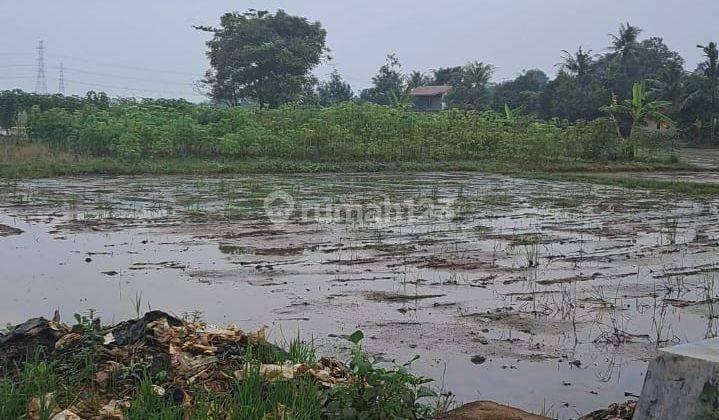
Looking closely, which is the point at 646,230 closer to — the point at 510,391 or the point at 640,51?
the point at 510,391

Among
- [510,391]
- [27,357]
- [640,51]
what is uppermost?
[640,51]

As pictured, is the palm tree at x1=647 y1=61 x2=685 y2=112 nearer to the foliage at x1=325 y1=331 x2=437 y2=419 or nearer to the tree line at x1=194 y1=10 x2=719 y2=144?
the tree line at x1=194 y1=10 x2=719 y2=144

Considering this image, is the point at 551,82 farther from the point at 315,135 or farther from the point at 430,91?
the point at 315,135

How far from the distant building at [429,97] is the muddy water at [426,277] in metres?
42.1

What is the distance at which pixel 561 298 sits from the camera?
19.2 feet

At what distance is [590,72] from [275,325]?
4139cm

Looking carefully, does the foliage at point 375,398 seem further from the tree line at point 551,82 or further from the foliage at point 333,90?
the foliage at point 333,90

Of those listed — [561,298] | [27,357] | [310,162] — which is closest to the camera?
[27,357]

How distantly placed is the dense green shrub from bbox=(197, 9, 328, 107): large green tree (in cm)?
1030

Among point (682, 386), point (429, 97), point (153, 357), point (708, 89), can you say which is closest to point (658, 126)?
point (708, 89)

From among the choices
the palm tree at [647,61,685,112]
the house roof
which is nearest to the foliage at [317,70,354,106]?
the house roof

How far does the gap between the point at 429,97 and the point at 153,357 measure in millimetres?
52020

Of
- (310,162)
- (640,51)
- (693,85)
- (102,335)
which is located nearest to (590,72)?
(640,51)

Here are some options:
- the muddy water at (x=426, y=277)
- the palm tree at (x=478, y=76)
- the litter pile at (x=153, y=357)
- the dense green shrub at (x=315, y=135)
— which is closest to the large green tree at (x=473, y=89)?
the palm tree at (x=478, y=76)
